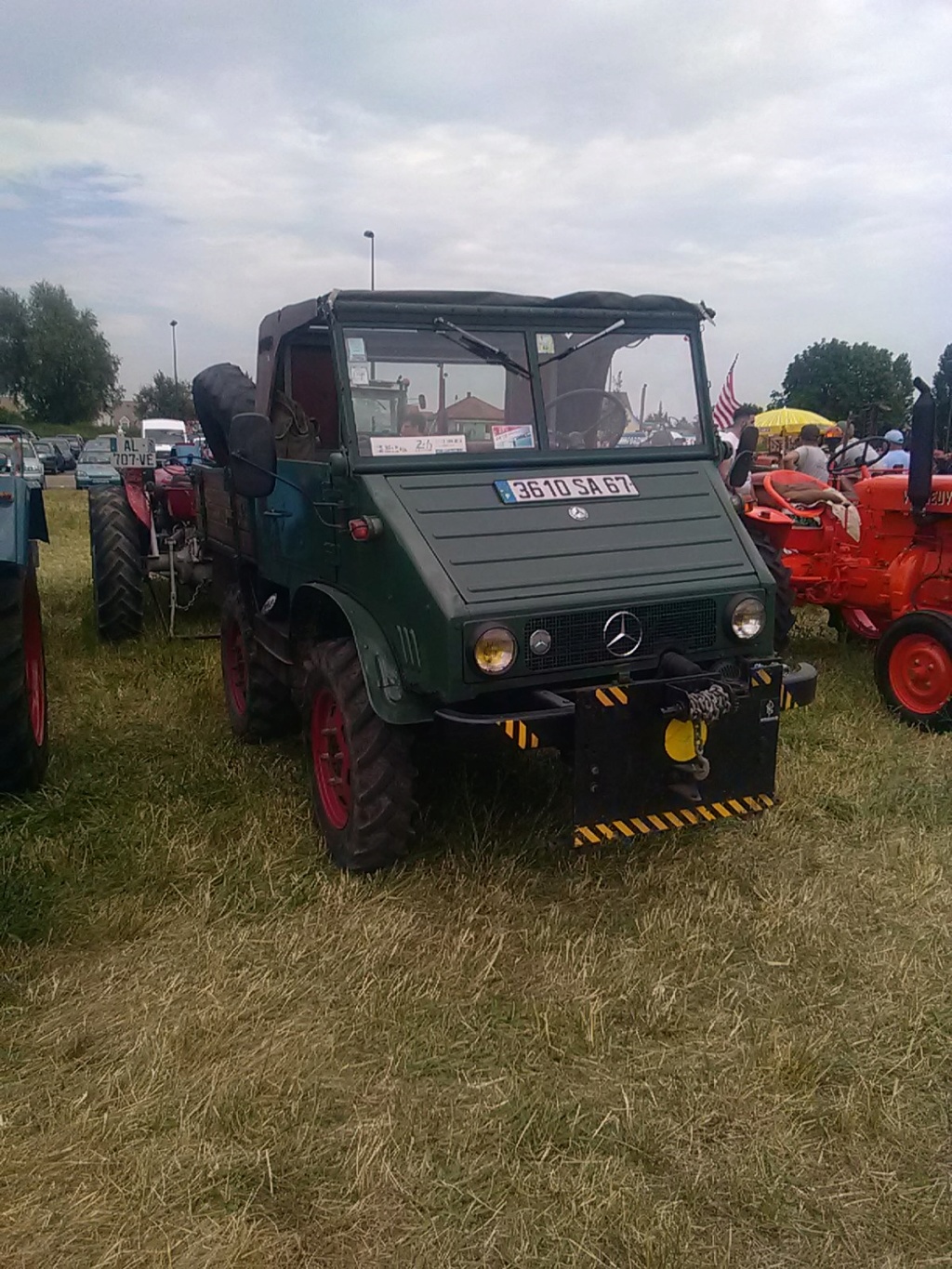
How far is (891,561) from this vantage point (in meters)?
6.70

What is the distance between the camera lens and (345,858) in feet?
12.9

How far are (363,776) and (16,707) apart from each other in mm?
1518

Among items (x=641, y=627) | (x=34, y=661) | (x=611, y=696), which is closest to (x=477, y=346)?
(x=641, y=627)

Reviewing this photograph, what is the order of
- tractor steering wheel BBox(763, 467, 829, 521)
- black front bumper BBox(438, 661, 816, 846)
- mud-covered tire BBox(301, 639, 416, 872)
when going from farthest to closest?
tractor steering wheel BBox(763, 467, 829, 521) → mud-covered tire BBox(301, 639, 416, 872) → black front bumper BBox(438, 661, 816, 846)

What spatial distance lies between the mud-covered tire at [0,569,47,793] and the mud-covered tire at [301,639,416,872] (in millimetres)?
1215

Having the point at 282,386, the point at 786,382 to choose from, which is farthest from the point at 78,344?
the point at 282,386

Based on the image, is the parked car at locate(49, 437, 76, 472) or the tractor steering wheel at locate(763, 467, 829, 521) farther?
the parked car at locate(49, 437, 76, 472)

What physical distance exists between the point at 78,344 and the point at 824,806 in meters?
55.0

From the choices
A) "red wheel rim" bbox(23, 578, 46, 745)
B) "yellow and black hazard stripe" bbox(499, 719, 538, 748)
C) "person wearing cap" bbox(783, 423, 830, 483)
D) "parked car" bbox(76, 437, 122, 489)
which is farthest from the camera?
"parked car" bbox(76, 437, 122, 489)

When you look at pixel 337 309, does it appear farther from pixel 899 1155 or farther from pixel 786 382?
pixel 786 382

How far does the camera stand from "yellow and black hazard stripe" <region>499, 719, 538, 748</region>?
135 inches

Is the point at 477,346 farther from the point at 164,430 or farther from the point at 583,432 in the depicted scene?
the point at 164,430

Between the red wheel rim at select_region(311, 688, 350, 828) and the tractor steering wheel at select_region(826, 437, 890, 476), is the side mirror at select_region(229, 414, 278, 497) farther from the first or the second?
the tractor steering wheel at select_region(826, 437, 890, 476)

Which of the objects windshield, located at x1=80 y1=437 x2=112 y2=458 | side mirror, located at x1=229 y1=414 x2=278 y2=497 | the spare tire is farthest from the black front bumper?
windshield, located at x1=80 y1=437 x2=112 y2=458
